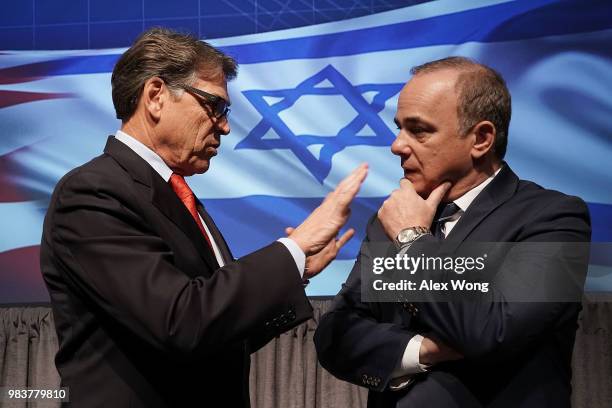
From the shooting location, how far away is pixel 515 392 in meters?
1.84

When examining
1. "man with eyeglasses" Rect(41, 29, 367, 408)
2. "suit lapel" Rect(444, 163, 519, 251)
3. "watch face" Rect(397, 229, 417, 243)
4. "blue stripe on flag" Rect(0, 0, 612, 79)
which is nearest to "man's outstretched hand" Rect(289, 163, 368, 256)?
"man with eyeglasses" Rect(41, 29, 367, 408)

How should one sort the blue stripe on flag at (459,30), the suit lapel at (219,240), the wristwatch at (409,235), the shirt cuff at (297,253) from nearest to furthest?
the shirt cuff at (297,253) → the wristwatch at (409,235) → the suit lapel at (219,240) → the blue stripe on flag at (459,30)

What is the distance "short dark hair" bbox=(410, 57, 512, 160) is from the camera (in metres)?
2.05

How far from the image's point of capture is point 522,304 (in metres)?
1.82

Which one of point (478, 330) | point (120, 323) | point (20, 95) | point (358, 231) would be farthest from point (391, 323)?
point (20, 95)

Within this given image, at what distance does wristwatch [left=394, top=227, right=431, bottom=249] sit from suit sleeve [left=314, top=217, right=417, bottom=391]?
0.72 feet

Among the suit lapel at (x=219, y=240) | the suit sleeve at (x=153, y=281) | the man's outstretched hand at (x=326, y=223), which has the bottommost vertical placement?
the suit lapel at (x=219, y=240)

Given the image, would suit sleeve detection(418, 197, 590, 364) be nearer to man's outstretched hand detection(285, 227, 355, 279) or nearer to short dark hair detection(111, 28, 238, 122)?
man's outstretched hand detection(285, 227, 355, 279)

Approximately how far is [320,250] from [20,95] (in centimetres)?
262

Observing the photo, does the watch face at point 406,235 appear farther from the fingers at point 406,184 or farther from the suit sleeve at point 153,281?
the suit sleeve at point 153,281

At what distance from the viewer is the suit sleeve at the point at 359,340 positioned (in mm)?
1953

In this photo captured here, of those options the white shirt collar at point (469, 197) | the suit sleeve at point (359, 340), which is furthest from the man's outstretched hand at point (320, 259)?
the white shirt collar at point (469, 197)

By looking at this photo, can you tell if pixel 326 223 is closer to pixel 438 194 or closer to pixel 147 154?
pixel 438 194

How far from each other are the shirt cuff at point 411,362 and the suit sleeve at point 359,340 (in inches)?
0.4
